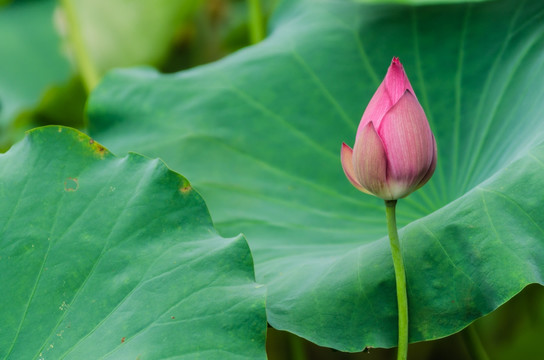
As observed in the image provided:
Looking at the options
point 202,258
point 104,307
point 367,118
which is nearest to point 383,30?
point 367,118

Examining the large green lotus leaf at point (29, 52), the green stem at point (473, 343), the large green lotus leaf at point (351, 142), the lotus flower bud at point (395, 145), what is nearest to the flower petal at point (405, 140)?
the lotus flower bud at point (395, 145)

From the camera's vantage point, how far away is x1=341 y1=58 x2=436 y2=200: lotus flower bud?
0.68 meters

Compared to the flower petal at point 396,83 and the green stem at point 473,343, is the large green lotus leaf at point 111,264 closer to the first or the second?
the flower petal at point 396,83

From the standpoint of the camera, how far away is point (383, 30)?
119 cm

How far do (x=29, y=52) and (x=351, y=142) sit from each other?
1615 millimetres

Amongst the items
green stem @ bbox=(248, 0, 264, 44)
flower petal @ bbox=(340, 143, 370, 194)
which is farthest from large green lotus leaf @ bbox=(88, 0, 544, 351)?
green stem @ bbox=(248, 0, 264, 44)

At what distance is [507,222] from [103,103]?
82 centimetres

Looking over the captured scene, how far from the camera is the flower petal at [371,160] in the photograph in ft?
2.23

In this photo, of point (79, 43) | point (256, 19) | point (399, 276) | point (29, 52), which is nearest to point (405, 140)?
point (399, 276)

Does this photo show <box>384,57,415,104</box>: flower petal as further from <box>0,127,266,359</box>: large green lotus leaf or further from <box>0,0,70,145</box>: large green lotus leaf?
<box>0,0,70,145</box>: large green lotus leaf

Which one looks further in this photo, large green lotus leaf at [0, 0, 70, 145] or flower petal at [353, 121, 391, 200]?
large green lotus leaf at [0, 0, 70, 145]

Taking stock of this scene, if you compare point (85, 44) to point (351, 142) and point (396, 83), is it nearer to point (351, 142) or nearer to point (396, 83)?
point (351, 142)

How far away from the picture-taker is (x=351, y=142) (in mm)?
1146

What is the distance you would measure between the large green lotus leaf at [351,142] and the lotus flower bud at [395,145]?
0.13 metres
